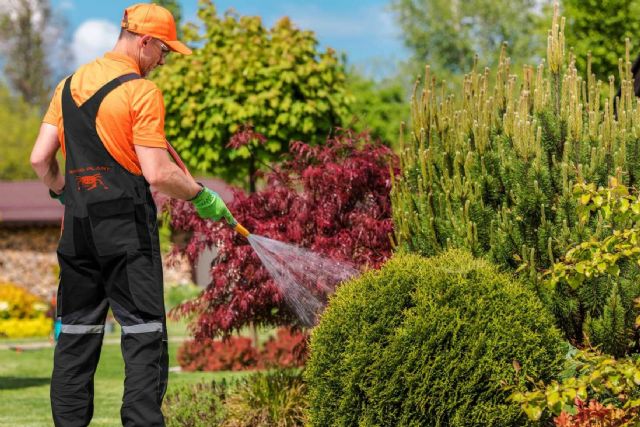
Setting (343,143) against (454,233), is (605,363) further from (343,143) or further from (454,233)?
(343,143)

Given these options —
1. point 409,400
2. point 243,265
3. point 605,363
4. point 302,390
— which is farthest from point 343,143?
point 605,363

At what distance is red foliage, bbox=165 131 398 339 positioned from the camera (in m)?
7.07

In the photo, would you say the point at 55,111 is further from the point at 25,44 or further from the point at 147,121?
the point at 25,44

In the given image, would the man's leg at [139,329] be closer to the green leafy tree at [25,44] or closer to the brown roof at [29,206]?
the brown roof at [29,206]

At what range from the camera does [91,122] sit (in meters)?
4.59

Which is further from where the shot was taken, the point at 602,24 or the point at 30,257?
the point at 30,257

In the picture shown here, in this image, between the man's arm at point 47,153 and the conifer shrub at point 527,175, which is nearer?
the man's arm at point 47,153

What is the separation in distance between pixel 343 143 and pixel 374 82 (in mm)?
31980

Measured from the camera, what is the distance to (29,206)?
2659cm

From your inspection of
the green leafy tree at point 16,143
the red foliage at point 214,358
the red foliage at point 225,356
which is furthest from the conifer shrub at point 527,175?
the green leafy tree at point 16,143

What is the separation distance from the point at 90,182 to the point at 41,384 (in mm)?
7610

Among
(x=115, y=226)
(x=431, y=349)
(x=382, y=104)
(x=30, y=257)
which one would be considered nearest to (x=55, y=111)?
(x=115, y=226)

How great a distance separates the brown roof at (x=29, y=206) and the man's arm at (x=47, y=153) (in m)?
18.7

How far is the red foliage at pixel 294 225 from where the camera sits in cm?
707
